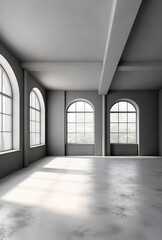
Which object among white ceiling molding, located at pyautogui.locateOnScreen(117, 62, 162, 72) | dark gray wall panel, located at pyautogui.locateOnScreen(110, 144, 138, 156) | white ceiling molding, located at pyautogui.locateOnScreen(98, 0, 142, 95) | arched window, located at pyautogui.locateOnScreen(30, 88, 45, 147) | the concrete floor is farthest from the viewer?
dark gray wall panel, located at pyautogui.locateOnScreen(110, 144, 138, 156)

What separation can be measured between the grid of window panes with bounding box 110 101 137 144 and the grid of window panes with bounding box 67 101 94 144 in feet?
3.64

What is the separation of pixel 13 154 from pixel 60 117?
557cm

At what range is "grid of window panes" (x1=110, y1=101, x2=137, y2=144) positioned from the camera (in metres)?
12.9

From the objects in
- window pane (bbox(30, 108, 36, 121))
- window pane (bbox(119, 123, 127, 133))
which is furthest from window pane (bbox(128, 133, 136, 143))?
window pane (bbox(30, 108, 36, 121))

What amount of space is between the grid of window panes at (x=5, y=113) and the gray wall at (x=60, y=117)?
4.93 metres

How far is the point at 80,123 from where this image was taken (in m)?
12.9

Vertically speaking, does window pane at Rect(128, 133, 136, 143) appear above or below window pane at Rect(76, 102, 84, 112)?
below

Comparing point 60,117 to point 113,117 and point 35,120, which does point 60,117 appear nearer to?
point 35,120

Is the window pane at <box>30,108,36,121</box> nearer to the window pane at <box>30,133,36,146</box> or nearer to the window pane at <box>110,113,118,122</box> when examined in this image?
the window pane at <box>30,133,36,146</box>

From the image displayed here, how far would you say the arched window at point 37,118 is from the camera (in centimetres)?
1034

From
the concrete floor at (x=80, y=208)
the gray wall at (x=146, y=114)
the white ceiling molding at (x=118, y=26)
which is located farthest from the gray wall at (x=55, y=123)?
the concrete floor at (x=80, y=208)

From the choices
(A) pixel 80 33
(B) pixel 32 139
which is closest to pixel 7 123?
(B) pixel 32 139

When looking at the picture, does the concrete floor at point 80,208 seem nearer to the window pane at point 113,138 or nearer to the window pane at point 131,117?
the window pane at point 113,138

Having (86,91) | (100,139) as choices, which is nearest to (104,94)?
(86,91)
